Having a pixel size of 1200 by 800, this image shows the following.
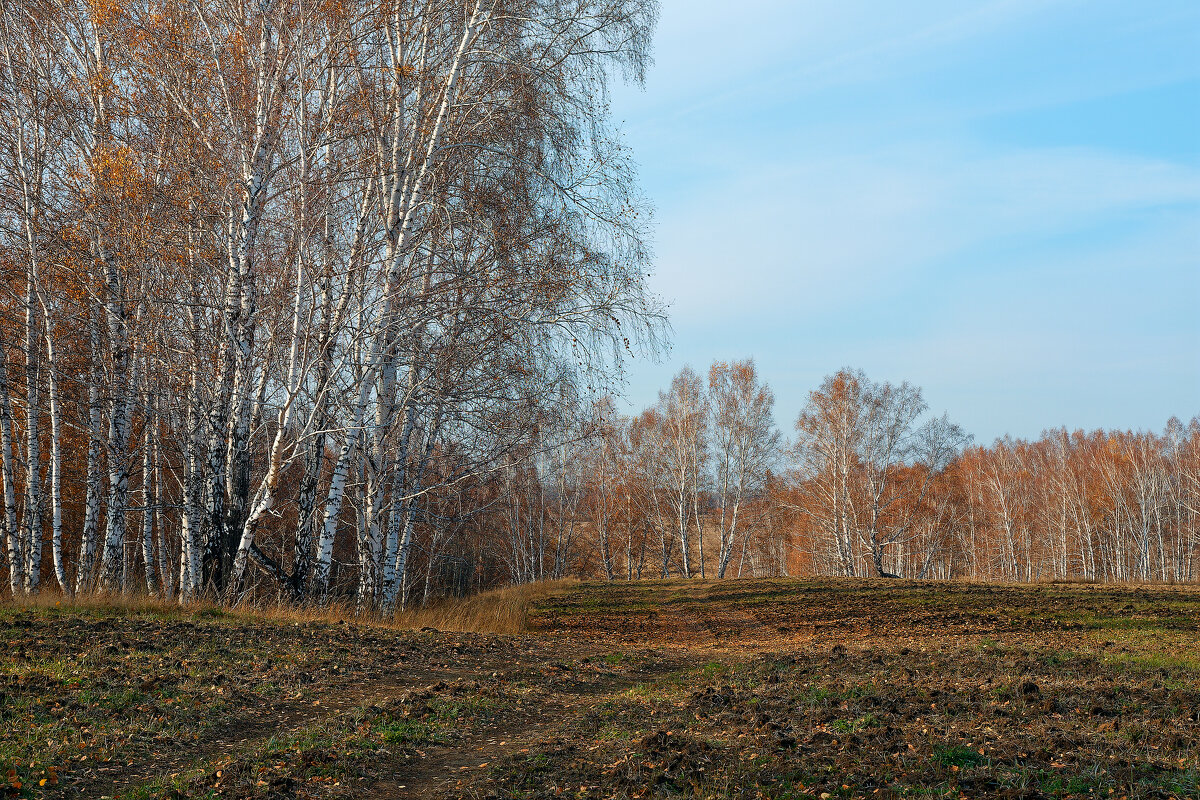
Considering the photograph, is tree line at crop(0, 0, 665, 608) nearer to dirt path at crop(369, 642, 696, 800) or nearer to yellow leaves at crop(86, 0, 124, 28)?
yellow leaves at crop(86, 0, 124, 28)

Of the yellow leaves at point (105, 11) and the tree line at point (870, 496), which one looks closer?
the yellow leaves at point (105, 11)

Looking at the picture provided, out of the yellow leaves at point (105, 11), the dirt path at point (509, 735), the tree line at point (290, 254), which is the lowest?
the dirt path at point (509, 735)

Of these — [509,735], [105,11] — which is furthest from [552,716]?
[105,11]

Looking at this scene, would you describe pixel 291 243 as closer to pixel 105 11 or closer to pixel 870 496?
pixel 105 11

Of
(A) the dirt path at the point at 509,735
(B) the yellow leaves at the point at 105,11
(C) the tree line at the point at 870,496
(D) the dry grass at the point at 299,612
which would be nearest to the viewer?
(A) the dirt path at the point at 509,735

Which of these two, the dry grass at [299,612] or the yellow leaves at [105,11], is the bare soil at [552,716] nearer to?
the dry grass at [299,612]

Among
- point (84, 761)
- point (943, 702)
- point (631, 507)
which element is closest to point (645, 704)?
point (943, 702)

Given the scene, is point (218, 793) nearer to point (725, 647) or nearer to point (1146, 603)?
point (725, 647)

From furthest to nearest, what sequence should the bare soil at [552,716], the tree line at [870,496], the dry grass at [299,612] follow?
1. the tree line at [870,496]
2. the dry grass at [299,612]
3. the bare soil at [552,716]

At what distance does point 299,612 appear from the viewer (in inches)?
420

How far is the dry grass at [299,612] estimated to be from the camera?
32.3 feet

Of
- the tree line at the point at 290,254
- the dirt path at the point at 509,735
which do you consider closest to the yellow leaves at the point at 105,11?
the tree line at the point at 290,254

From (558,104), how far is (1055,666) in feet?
37.6

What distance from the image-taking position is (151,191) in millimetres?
11703
